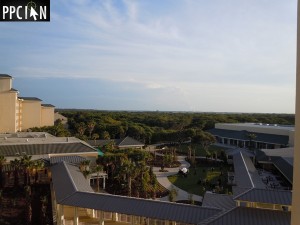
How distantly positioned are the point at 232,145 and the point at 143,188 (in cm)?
4029

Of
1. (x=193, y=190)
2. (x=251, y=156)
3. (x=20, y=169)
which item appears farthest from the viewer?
(x=251, y=156)

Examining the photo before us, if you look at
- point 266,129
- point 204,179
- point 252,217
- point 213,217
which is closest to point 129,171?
point 204,179

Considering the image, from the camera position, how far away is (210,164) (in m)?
46.7

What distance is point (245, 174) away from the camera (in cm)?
3250

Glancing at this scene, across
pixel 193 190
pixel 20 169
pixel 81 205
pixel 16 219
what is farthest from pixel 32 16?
pixel 193 190

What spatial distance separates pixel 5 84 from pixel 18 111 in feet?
27.4

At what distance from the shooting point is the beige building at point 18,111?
207 ft

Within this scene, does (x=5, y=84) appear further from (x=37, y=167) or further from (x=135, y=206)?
(x=135, y=206)

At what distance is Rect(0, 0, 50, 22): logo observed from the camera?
23.9ft

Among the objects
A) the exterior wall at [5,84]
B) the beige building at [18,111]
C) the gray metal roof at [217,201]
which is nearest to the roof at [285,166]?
the gray metal roof at [217,201]

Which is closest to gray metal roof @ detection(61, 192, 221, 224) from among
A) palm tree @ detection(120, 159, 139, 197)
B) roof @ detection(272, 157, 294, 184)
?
palm tree @ detection(120, 159, 139, 197)

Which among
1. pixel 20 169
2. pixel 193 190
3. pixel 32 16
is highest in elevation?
pixel 32 16

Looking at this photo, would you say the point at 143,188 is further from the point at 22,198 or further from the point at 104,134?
the point at 104,134

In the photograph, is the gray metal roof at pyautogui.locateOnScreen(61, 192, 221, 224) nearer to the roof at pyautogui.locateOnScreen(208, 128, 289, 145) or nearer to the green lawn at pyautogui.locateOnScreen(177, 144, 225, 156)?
the green lawn at pyautogui.locateOnScreen(177, 144, 225, 156)
